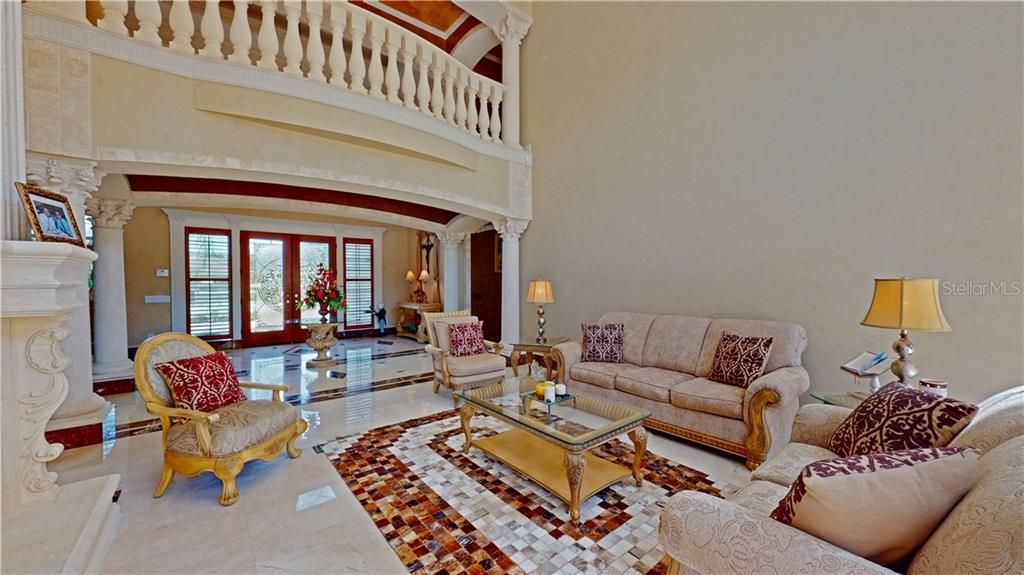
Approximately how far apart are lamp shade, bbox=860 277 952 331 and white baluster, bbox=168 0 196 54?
5140 mm

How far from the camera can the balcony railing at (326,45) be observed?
3055 millimetres

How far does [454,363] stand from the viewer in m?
4.07

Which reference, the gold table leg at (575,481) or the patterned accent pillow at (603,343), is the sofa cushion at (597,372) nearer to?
the patterned accent pillow at (603,343)

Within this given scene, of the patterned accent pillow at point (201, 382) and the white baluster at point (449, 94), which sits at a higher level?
the white baluster at point (449, 94)

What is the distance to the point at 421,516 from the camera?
2.07 m

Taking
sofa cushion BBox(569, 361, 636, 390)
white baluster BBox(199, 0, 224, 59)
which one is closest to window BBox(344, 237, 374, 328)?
white baluster BBox(199, 0, 224, 59)

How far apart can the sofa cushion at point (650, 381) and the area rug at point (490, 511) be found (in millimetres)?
449

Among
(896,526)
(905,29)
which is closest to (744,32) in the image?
(905,29)

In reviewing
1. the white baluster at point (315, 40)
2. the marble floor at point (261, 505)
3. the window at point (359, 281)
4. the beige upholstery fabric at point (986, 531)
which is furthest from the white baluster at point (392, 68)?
the window at point (359, 281)

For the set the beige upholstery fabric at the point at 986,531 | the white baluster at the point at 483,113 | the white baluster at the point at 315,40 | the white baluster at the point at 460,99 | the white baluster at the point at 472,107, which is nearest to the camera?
the beige upholstery fabric at the point at 986,531

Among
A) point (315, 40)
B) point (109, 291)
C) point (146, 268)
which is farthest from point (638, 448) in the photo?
point (146, 268)

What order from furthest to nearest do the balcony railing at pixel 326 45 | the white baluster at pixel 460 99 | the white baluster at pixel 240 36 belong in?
the white baluster at pixel 460 99, the white baluster at pixel 240 36, the balcony railing at pixel 326 45

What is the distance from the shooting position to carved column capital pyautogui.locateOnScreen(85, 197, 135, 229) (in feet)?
13.7

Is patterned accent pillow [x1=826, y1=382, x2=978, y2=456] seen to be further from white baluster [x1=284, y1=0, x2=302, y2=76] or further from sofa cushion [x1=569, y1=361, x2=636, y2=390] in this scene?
white baluster [x1=284, y1=0, x2=302, y2=76]
